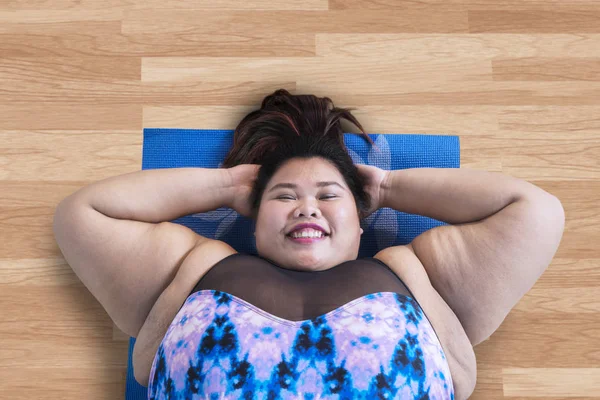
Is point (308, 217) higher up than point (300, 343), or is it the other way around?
point (308, 217)

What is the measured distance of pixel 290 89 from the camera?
164 cm

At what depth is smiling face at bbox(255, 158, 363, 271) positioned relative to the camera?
3.78 feet

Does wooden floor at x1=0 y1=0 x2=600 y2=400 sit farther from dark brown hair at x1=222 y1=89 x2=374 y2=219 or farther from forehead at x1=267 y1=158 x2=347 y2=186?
forehead at x1=267 y1=158 x2=347 y2=186

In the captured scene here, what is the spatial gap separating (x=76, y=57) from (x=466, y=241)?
3.79ft

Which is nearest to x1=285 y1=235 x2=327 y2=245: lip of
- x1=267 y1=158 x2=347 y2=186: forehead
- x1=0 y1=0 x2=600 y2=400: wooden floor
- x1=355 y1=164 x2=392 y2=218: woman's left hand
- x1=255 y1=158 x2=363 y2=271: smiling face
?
x1=255 y1=158 x2=363 y2=271: smiling face

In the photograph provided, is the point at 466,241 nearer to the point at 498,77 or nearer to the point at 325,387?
the point at 325,387

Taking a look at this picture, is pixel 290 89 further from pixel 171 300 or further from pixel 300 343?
pixel 300 343

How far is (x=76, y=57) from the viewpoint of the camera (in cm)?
163

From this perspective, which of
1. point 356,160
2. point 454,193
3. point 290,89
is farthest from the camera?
point 290,89

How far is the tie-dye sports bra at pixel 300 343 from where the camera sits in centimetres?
100

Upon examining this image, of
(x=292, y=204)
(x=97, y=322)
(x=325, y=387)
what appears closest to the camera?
(x=325, y=387)

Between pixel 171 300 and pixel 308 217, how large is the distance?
32 centimetres

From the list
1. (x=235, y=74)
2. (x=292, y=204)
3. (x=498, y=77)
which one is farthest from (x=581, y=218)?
(x=235, y=74)

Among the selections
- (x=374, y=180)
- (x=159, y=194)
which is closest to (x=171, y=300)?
(x=159, y=194)
